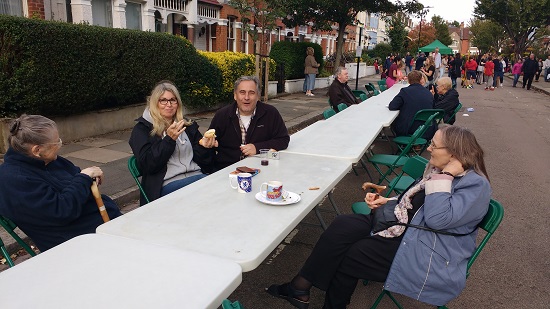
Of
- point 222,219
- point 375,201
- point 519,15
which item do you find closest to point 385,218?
point 375,201

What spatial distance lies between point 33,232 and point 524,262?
397 cm

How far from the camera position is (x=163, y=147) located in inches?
122

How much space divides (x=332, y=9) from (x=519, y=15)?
3021 centimetres

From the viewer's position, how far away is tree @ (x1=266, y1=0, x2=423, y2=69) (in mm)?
15477

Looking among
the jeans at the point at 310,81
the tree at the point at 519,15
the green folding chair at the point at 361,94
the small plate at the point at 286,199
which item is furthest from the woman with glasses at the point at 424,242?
the tree at the point at 519,15

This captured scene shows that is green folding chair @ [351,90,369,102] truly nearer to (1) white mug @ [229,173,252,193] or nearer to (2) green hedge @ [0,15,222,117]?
(2) green hedge @ [0,15,222,117]

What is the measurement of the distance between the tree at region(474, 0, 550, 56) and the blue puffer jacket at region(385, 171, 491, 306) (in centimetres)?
4124

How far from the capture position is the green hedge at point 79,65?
19.1 feet

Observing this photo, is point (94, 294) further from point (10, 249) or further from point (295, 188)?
point (10, 249)

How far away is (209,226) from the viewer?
7.05ft

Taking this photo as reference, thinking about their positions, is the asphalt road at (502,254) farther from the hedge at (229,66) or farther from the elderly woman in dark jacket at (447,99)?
the hedge at (229,66)

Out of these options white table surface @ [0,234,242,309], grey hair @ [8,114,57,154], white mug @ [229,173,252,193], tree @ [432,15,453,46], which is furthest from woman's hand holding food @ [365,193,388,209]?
tree @ [432,15,453,46]

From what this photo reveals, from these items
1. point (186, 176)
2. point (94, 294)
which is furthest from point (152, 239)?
point (186, 176)

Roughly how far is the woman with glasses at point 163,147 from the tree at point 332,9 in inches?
495
